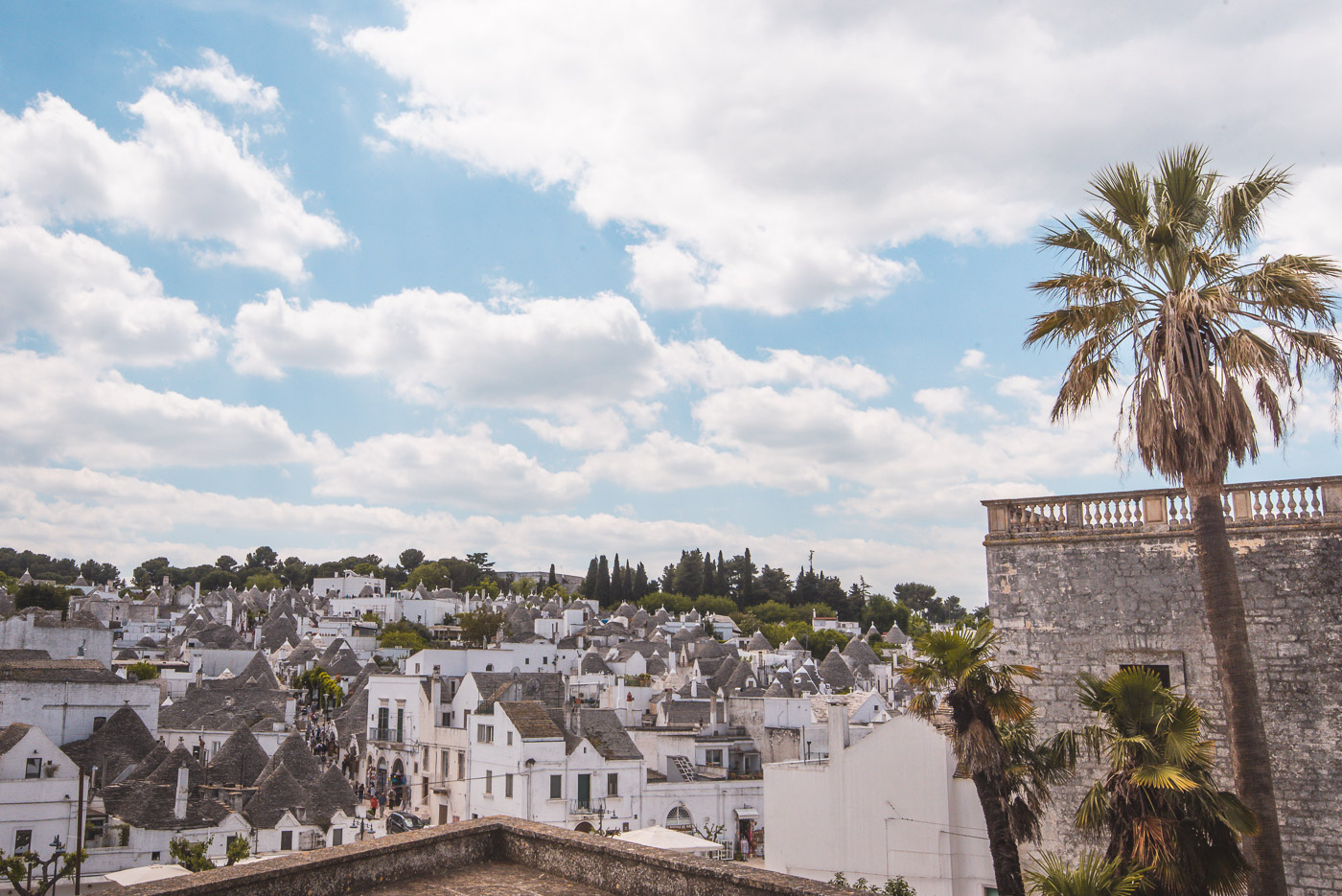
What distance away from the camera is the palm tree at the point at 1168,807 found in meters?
10.4

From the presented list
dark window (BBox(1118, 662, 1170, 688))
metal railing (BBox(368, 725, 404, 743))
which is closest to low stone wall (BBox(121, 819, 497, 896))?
dark window (BBox(1118, 662, 1170, 688))

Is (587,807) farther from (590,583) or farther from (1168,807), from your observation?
(590,583)

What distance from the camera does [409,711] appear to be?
45.4 m

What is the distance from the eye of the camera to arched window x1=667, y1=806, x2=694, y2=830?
3666 cm

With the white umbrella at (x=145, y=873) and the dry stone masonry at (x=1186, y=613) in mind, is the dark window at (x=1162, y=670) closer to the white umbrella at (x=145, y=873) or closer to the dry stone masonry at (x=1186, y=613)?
the dry stone masonry at (x=1186, y=613)

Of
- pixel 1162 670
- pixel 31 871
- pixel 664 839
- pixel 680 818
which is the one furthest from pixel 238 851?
pixel 1162 670

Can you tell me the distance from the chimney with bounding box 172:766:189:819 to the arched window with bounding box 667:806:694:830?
56.7ft

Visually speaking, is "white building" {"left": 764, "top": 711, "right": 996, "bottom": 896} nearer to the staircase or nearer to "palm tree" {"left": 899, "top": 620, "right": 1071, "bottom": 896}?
"palm tree" {"left": 899, "top": 620, "right": 1071, "bottom": 896}

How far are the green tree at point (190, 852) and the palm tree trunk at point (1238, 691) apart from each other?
2830 centimetres

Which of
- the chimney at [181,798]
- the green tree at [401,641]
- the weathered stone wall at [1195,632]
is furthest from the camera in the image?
the green tree at [401,641]

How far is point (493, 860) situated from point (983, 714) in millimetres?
7572

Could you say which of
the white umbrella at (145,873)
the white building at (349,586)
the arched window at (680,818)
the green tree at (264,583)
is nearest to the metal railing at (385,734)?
the arched window at (680,818)

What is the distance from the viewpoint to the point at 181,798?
32406 millimetres

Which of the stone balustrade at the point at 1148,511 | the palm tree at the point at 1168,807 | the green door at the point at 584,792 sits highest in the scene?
the stone balustrade at the point at 1148,511
